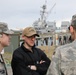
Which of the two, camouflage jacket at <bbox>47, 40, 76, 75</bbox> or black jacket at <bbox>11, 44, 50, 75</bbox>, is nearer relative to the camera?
camouflage jacket at <bbox>47, 40, 76, 75</bbox>

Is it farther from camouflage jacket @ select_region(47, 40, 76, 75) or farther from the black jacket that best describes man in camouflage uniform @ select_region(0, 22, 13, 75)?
camouflage jacket @ select_region(47, 40, 76, 75)

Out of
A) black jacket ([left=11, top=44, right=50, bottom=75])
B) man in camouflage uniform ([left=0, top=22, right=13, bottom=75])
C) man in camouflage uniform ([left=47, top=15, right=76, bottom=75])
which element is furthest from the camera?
black jacket ([left=11, top=44, right=50, bottom=75])

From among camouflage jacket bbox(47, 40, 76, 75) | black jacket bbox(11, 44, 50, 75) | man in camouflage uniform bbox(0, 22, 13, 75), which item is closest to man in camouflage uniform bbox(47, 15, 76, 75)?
camouflage jacket bbox(47, 40, 76, 75)

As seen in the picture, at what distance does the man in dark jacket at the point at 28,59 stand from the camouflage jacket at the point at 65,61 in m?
1.26

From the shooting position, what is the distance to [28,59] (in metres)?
4.97

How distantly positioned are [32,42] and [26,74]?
50 centimetres

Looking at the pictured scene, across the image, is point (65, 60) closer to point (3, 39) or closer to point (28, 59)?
point (3, 39)

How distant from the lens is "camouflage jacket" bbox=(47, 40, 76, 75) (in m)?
3.61

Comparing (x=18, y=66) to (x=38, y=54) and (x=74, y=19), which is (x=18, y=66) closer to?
(x=38, y=54)

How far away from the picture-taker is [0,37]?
468 cm

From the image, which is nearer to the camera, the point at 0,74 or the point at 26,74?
the point at 0,74

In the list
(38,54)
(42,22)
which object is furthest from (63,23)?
(38,54)

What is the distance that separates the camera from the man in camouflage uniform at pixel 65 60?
3605 millimetres

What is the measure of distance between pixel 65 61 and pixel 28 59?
1.43 metres
